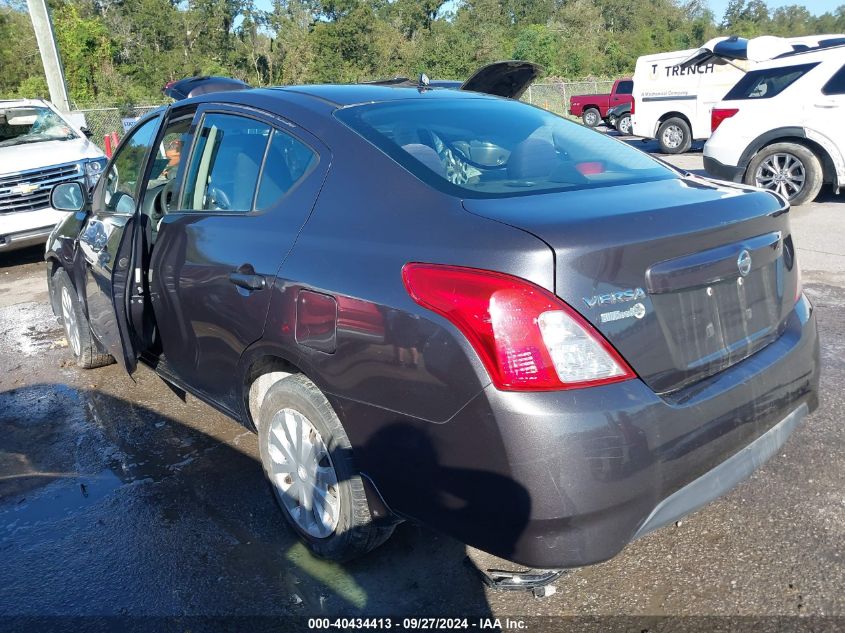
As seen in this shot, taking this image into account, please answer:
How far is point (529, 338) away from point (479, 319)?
0.48 ft

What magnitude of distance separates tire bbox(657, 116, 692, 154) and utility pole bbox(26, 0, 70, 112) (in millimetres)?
13144

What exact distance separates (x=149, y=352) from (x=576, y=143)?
93.5 inches

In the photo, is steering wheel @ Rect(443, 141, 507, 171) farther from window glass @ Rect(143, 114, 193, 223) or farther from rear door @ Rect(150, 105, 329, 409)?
window glass @ Rect(143, 114, 193, 223)

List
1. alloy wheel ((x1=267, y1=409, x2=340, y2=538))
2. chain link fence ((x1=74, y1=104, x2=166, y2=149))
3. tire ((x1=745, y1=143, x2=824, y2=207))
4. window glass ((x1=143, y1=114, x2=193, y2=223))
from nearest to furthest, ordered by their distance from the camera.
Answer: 1. alloy wheel ((x1=267, y1=409, x2=340, y2=538))
2. window glass ((x1=143, y1=114, x2=193, y2=223))
3. tire ((x1=745, y1=143, x2=824, y2=207))
4. chain link fence ((x1=74, y1=104, x2=166, y2=149))

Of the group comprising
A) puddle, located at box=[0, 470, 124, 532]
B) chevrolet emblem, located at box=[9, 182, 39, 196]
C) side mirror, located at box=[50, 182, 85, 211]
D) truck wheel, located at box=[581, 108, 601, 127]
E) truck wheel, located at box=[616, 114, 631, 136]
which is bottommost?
truck wheel, located at box=[581, 108, 601, 127]

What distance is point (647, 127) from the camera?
17281 mm

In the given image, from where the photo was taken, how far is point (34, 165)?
839 cm

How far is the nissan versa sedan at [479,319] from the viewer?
190 centimetres

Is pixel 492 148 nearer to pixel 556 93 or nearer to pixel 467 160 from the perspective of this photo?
pixel 467 160

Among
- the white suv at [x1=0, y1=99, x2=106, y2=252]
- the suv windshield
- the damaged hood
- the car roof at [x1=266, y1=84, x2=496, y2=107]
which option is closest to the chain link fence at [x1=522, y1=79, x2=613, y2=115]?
the suv windshield

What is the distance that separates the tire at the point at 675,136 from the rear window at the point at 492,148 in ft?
48.1

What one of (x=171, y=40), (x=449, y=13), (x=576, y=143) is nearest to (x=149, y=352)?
(x=576, y=143)

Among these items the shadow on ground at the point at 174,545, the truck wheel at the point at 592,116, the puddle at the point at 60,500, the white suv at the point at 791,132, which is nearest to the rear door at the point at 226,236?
the shadow on ground at the point at 174,545

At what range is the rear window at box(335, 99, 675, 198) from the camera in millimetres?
2436
